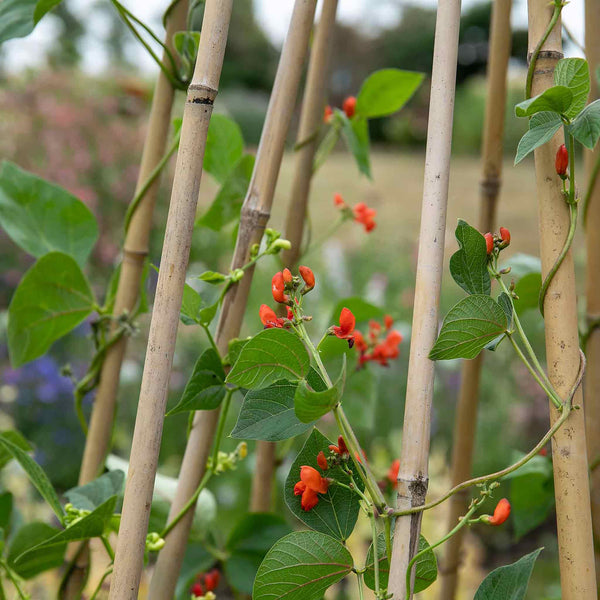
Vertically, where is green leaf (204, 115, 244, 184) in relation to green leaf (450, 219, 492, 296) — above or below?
above

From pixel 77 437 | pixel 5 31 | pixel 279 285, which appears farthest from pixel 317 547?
pixel 77 437

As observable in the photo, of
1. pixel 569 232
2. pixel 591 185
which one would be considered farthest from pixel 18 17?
pixel 591 185

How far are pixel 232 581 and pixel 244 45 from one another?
1061 cm

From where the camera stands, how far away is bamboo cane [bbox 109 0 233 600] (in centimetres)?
41

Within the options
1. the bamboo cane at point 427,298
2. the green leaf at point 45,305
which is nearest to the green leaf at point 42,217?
the green leaf at point 45,305

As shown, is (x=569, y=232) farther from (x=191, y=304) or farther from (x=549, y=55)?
(x=191, y=304)

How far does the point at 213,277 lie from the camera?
53 centimetres

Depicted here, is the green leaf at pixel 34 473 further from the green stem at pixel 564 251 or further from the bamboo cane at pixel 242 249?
the green stem at pixel 564 251

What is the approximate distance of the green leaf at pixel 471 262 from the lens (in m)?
0.42

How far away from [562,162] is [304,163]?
1.18 feet

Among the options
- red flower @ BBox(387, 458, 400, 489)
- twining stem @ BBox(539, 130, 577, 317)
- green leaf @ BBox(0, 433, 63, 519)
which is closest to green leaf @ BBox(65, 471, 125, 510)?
green leaf @ BBox(0, 433, 63, 519)

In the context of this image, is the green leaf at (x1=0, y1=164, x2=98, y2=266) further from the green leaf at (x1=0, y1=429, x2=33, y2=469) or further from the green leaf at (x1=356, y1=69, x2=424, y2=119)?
the green leaf at (x1=356, y1=69, x2=424, y2=119)

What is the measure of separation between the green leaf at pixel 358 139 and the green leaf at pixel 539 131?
29 cm

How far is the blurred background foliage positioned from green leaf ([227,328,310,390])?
0.24 m
